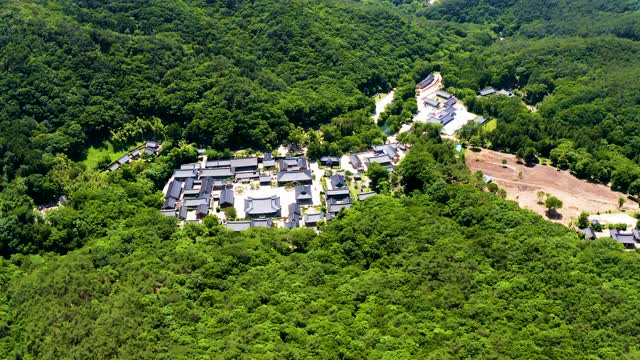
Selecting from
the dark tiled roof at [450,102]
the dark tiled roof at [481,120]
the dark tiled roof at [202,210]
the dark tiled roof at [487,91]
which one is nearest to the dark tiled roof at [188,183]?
the dark tiled roof at [202,210]

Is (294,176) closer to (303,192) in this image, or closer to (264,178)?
(303,192)

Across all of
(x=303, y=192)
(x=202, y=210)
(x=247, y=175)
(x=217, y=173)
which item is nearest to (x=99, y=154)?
(x=217, y=173)

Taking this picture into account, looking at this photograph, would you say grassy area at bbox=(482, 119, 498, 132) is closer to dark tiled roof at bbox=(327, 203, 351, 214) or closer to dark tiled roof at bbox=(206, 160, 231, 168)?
dark tiled roof at bbox=(327, 203, 351, 214)

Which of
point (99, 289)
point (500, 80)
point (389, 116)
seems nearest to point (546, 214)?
point (389, 116)

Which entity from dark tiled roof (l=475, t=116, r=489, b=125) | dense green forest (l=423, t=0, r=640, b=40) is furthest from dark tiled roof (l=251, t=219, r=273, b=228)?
dense green forest (l=423, t=0, r=640, b=40)

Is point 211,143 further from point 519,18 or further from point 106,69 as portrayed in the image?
point 519,18

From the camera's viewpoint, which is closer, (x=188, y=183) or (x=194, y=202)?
(x=194, y=202)
